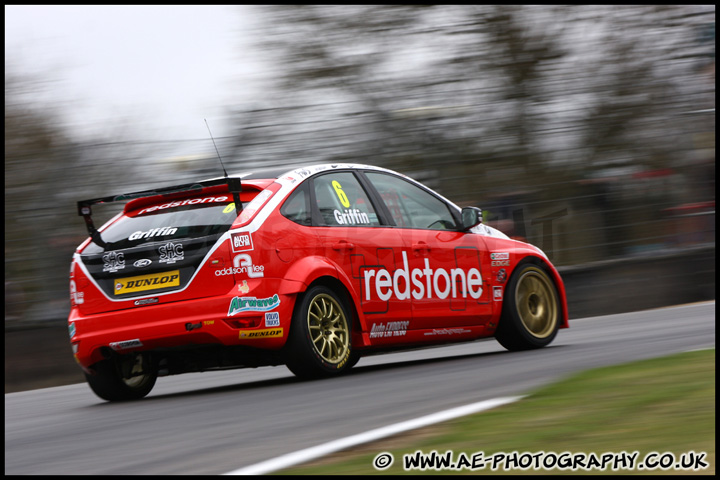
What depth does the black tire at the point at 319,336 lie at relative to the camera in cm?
727

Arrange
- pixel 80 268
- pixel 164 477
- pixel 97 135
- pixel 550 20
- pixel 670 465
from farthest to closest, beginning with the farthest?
pixel 550 20 < pixel 97 135 < pixel 80 268 < pixel 164 477 < pixel 670 465

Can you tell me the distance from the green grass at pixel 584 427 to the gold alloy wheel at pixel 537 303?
3.28m

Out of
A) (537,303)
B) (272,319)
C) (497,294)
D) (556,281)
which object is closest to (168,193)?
(272,319)

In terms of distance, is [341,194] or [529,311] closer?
[341,194]

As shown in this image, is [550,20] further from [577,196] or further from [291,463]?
[291,463]

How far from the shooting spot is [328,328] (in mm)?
7594

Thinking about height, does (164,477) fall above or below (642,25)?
below

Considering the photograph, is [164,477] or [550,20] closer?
[164,477]

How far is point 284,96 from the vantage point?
53.4 feet

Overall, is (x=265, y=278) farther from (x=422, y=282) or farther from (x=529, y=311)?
(x=529, y=311)

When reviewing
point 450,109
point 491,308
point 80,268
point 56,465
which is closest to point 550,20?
point 450,109

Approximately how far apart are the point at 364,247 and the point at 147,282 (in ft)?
5.55

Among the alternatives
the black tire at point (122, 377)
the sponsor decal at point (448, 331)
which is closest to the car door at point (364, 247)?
the sponsor decal at point (448, 331)

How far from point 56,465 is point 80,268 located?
2.83 metres
